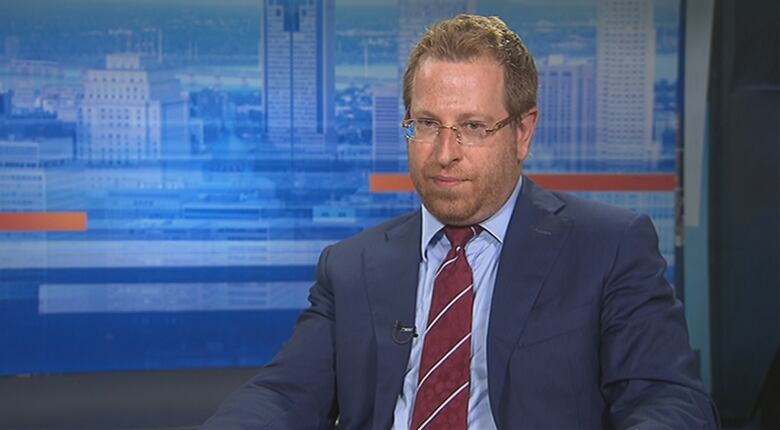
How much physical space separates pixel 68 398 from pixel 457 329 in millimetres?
2351

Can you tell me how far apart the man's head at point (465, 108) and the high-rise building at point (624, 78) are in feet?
7.09

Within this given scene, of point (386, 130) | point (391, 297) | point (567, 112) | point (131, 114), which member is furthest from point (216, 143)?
point (391, 297)

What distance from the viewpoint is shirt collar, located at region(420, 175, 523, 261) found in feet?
6.57

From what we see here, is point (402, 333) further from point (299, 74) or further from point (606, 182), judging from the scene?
point (606, 182)

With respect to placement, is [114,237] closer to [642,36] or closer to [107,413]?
[107,413]

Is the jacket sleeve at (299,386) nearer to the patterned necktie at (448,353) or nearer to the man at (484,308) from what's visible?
the man at (484,308)

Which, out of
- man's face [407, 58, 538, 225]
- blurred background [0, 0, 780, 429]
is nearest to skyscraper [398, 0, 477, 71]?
blurred background [0, 0, 780, 429]

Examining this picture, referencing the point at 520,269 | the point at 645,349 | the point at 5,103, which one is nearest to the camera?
the point at 645,349

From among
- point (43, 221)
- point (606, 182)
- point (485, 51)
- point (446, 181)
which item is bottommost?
point (43, 221)

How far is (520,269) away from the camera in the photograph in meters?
1.95

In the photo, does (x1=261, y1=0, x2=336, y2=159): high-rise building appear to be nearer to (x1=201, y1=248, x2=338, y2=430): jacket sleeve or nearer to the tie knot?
(x1=201, y1=248, x2=338, y2=430): jacket sleeve

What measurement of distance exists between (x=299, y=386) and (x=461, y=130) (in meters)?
0.54

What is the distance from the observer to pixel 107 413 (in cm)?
390

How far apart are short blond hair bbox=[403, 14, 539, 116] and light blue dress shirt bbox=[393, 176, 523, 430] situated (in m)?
0.20
